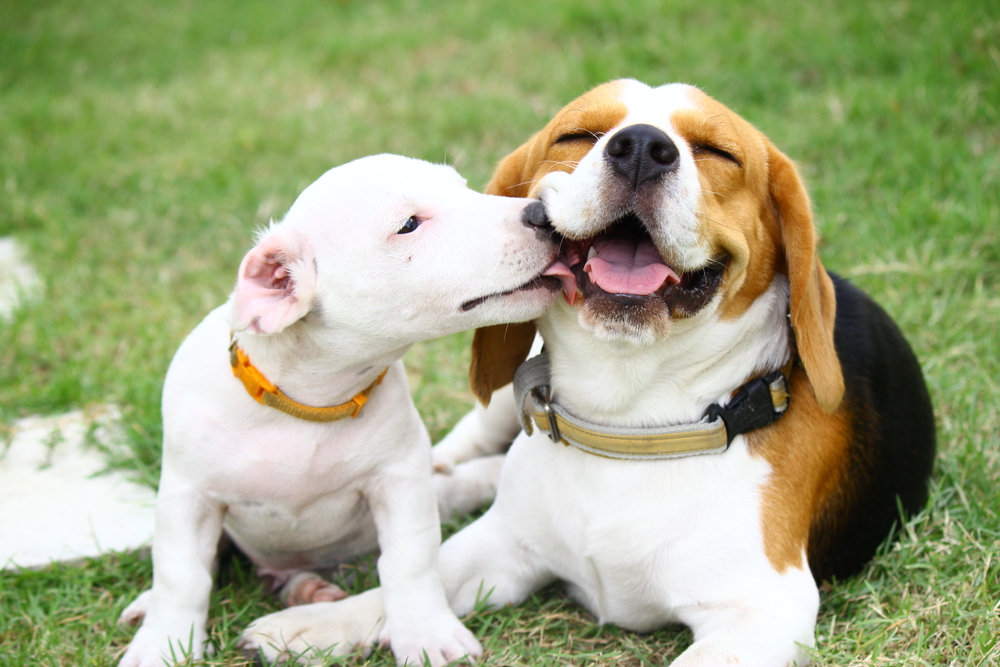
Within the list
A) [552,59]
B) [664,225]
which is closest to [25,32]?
[552,59]

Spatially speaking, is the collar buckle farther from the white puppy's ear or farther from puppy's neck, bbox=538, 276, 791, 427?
the white puppy's ear

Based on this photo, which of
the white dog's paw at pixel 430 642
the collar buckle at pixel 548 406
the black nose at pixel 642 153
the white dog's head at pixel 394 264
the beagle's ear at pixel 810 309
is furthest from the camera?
the collar buckle at pixel 548 406

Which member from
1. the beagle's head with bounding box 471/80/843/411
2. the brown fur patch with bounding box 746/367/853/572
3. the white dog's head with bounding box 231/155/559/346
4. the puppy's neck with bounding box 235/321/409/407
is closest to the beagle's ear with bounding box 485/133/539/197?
the beagle's head with bounding box 471/80/843/411

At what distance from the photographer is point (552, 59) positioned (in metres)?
7.75

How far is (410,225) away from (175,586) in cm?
128

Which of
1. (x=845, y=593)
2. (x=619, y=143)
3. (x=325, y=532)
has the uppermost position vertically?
(x=619, y=143)

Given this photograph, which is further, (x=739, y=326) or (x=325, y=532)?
(x=325, y=532)

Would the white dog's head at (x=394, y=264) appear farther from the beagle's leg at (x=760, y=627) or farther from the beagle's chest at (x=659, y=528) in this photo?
the beagle's leg at (x=760, y=627)

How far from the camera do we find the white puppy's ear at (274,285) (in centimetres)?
250

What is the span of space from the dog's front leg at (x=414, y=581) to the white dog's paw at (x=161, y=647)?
0.56m

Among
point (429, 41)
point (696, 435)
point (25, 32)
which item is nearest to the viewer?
point (696, 435)

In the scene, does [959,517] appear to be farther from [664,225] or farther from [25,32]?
[25,32]

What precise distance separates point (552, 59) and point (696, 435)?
5.70 metres

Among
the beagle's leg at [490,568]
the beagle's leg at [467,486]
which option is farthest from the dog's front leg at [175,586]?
the beagle's leg at [467,486]
